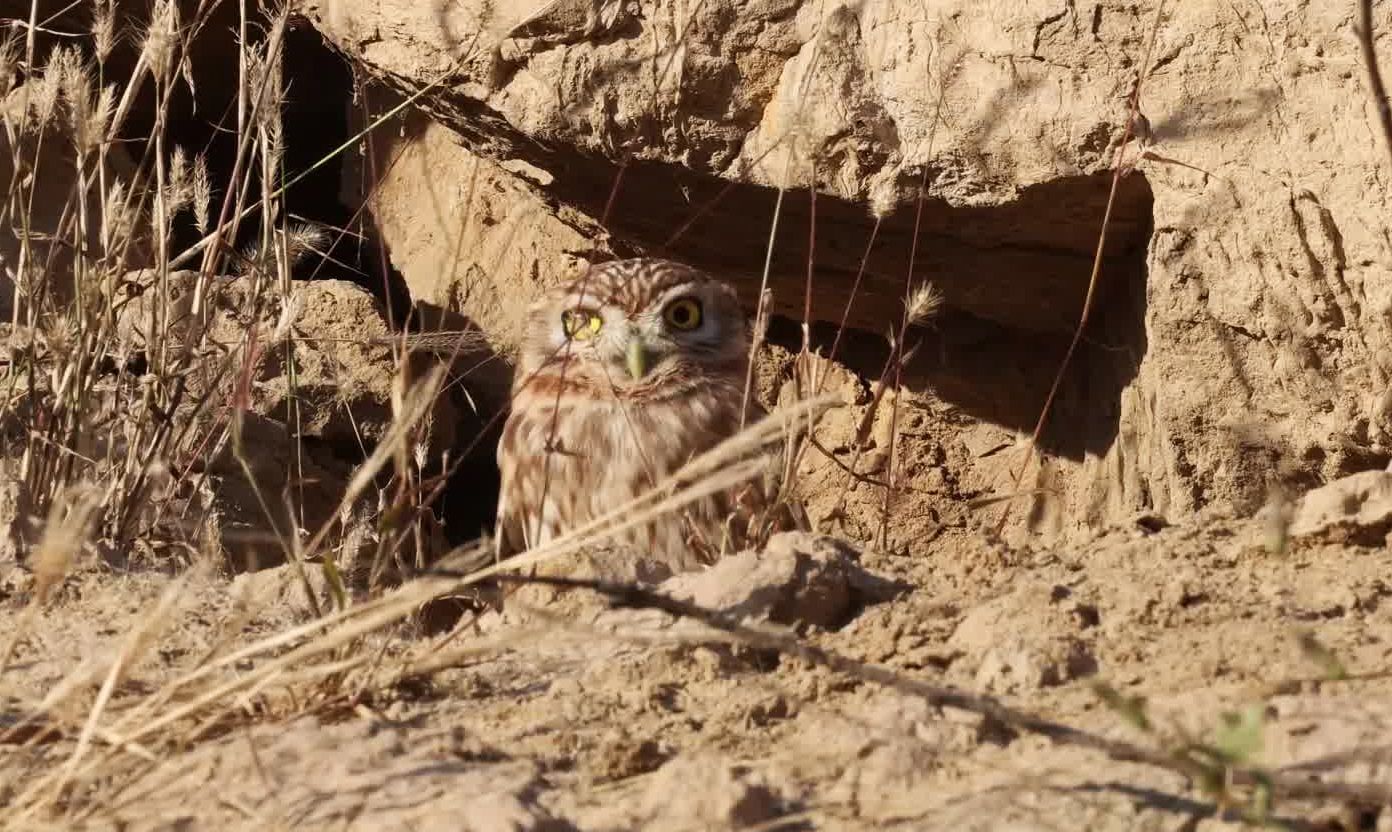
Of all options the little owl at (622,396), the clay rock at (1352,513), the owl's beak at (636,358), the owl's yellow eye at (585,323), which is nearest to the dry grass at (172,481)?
the little owl at (622,396)

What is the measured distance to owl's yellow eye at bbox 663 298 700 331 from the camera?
515cm

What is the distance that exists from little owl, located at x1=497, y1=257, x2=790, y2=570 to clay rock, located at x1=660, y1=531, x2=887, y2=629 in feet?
4.93

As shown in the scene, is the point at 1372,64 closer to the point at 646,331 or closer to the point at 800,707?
the point at 800,707

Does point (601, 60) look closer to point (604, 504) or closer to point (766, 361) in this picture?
point (604, 504)

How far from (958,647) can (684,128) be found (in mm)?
2626

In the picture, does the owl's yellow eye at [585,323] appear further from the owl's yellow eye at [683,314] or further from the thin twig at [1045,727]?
the thin twig at [1045,727]

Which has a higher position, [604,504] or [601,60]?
[601,60]

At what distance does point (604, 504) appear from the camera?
4.84m

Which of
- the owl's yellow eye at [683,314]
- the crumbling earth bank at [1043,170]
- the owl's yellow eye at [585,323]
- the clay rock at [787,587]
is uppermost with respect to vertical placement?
the crumbling earth bank at [1043,170]

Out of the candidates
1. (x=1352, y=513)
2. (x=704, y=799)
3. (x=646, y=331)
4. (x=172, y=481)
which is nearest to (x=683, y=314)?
(x=646, y=331)

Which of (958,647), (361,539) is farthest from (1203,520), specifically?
(361,539)

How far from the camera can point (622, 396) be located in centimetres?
508

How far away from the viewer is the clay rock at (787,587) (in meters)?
3.08

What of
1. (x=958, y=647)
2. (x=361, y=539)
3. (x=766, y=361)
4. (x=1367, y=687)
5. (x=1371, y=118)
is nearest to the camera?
(x=1367, y=687)
